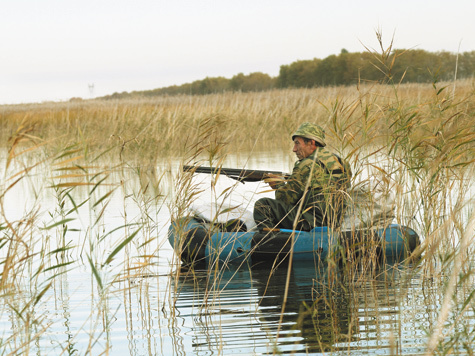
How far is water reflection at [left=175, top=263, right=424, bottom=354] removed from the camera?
3.86 m

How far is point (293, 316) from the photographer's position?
4516mm

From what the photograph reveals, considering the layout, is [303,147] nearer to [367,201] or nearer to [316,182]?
[316,182]

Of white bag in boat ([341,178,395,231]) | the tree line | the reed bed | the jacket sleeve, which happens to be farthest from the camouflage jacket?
the tree line

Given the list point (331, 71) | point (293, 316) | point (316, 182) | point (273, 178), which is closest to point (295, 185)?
point (316, 182)

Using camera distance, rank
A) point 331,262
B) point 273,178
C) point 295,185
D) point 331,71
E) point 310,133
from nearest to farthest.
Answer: point 331,262 < point 273,178 < point 295,185 < point 310,133 < point 331,71

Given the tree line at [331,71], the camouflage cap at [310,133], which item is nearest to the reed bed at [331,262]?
the camouflage cap at [310,133]

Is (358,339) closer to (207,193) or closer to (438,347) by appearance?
(438,347)

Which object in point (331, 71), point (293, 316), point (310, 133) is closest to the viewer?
point (293, 316)

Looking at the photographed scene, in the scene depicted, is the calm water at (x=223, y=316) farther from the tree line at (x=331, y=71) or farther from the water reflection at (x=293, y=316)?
the tree line at (x=331, y=71)

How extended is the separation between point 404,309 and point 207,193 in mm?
7389

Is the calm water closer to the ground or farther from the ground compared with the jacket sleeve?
closer to the ground

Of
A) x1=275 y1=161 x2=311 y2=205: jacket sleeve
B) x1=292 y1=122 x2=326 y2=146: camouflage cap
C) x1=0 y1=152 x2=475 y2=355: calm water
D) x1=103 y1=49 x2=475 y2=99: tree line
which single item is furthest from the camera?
x1=103 y1=49 x2=475 y2=99: tree line

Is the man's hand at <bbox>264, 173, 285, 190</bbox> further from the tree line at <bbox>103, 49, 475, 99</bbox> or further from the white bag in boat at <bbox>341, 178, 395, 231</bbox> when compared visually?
the tree line at <bbox>103, 49, 475, 99</bbox>

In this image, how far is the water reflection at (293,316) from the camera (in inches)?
152
